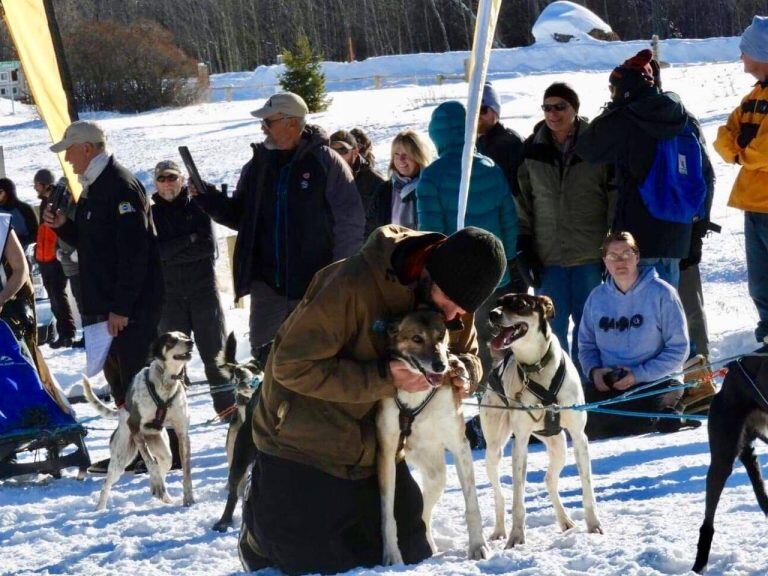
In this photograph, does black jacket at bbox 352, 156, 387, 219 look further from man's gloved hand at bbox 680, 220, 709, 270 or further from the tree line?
the tree line

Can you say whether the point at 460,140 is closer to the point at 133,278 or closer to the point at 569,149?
the point at 569,149

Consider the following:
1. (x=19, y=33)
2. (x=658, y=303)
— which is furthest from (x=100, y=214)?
(x=658, y=303)

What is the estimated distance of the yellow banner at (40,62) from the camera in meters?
7.08

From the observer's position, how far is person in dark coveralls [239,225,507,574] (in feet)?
11.8

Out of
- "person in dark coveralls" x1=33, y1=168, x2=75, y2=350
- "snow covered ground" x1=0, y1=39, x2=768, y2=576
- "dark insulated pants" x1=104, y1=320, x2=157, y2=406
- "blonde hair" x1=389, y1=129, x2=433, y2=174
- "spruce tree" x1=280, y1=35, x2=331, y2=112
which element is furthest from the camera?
"spruce tree" x1=280, y1=35, x2=331, y2=112

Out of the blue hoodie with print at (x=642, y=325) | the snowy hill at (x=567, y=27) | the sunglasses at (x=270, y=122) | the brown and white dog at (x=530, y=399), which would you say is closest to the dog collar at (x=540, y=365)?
the brown and white dog at (x=530, y=399)

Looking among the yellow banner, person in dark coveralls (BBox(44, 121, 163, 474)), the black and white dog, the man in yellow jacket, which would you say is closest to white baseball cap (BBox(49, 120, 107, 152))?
person in dark coveralls (BBox(44, 121, 163, 474))

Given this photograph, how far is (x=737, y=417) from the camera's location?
4.02 m

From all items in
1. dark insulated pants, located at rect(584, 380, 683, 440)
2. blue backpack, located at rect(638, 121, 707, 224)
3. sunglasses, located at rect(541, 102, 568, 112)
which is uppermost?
Answer: sunglasses, located at rect(541, 102, 568, 112)

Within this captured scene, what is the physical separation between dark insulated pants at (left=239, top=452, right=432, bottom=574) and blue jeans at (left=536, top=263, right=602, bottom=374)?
2.59 metres

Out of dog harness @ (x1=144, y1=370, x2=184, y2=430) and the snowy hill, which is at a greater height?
the snowy hill

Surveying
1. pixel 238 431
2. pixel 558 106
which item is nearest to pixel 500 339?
pixel 238 431

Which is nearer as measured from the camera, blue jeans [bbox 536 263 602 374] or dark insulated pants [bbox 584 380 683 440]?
dark insulated pants [bbox 584 380 683 440]

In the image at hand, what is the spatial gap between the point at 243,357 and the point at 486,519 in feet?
16.0
